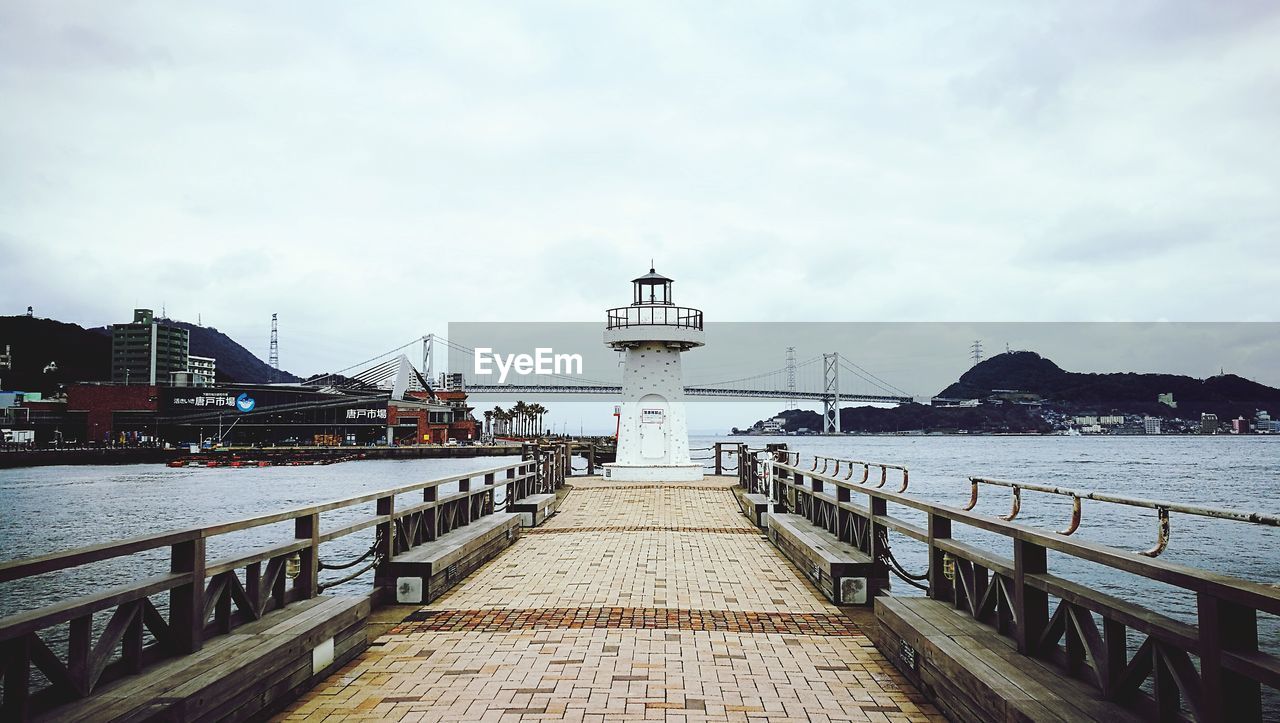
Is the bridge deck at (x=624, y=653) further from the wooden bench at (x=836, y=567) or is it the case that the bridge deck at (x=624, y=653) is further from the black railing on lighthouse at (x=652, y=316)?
the black railing on lighthouse at (x=652, y=316)

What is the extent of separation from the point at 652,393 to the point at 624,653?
54.9 ft

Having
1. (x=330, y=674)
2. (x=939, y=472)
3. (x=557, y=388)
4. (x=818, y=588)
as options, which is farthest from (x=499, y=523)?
(x=557, y=388)

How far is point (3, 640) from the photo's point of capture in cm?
300

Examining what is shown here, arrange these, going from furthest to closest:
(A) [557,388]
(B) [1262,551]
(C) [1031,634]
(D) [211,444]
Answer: (D) [211,444] < (A) [557,388] < (B) [1262,551] < (C) [1031,634]

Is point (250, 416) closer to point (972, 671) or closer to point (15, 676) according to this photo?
point (15, 676)

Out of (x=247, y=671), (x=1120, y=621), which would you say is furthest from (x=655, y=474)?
(x=1120, y=621)

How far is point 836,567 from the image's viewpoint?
742 cm

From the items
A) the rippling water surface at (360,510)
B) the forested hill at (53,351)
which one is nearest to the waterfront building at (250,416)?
the rippling water surface at (360,510)

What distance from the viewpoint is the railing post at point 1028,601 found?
420 centimetres

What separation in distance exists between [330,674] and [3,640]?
8.24 ft

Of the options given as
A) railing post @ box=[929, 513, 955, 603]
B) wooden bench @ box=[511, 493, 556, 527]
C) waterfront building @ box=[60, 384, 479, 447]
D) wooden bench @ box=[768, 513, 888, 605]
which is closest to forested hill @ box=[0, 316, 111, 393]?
waterfront building @ box=[60, 384, 479, 447]

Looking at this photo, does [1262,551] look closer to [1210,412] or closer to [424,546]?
[424,546]

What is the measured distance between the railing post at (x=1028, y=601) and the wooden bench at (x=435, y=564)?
5.02m

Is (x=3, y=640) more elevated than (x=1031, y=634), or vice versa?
(x=3, y=640)
